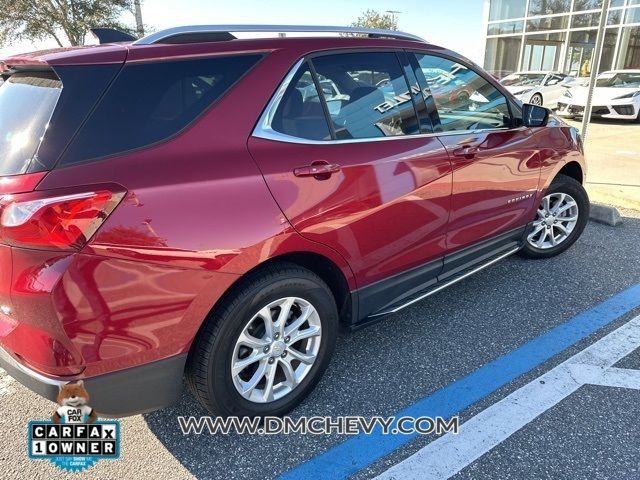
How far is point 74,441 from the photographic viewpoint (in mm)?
2217

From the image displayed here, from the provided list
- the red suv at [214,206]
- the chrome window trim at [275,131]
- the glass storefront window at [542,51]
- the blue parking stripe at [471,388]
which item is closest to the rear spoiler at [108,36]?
the red suv at [214,206]

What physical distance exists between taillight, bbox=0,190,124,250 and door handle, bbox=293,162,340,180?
0.82 meters

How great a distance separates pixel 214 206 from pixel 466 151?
5.77 feet

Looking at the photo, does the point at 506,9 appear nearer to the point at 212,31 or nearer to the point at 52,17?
the point at 52,17

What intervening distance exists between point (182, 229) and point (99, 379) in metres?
0.64

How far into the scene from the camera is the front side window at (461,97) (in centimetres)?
295

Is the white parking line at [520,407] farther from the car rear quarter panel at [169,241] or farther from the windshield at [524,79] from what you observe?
the windshield at [524,79]

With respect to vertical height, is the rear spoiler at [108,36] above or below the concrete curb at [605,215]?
above

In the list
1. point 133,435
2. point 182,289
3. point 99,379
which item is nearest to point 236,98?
point 182,289

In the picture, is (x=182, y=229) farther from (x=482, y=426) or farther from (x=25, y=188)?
(x=482, y=426)

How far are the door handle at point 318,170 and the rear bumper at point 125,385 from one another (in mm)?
914

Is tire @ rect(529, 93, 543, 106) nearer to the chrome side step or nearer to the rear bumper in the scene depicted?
the chrome side step

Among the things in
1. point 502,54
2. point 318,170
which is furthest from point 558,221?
point 502,54

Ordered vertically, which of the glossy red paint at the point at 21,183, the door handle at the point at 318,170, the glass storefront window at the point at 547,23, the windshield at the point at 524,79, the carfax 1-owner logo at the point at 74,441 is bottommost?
the windshield at the point at 524,79
